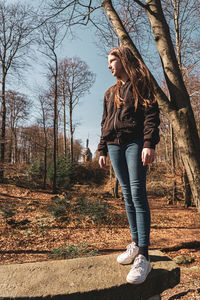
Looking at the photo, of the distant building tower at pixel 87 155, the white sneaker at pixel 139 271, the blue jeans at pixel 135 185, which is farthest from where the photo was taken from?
the distant building tower at pixel 87 155

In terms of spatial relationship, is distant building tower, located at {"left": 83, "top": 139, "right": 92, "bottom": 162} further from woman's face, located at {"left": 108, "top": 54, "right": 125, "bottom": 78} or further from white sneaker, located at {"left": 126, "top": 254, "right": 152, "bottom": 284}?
white sneaker, located at {"left": 126, "top": 254, "right": 152, "bottom": 284}

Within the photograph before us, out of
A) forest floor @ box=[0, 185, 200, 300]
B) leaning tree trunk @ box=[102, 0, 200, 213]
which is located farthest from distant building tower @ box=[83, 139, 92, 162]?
leaning tree trunk @ box=[102, 0, 200, 213]

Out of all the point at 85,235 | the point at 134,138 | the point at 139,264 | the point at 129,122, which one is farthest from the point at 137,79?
the point at 85,235

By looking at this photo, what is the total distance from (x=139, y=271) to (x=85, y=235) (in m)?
4.07

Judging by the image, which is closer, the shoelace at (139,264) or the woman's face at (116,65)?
the shoelace at (139,264)

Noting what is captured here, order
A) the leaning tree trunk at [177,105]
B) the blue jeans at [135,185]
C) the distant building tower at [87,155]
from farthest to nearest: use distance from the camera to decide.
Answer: the distant building tower at [87,155] < the leaning tree trunk at [177,105] < the blue jeans at [135,185]

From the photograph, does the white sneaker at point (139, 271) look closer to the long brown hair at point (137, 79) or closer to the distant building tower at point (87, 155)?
the long brown hair at point (137, 79)

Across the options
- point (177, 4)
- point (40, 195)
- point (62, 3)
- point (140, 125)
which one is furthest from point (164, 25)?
point (40, 195)

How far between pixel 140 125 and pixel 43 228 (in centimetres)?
528

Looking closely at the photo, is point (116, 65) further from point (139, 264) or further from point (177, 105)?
point (139, 264)

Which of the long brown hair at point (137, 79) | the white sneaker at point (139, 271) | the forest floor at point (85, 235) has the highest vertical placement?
the long brown hair at point (137, 79)

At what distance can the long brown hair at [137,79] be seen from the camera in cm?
178

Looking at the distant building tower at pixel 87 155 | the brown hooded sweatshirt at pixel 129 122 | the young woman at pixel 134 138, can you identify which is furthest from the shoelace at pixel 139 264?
the distant building tower at pixel 87 155

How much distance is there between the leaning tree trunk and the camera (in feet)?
7.73
